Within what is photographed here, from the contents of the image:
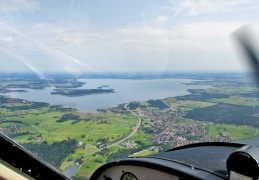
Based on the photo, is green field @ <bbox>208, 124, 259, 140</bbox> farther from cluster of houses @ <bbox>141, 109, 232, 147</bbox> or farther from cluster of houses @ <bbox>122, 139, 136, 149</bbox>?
cluster of houses @ <bbox>122, 139, 136, 149</bbox>

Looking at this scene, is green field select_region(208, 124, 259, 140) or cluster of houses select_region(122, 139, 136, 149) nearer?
green field select_region(208, 124, 259, 140)

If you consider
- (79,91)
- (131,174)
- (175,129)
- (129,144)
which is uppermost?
(79,91)

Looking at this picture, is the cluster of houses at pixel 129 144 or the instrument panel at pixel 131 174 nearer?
the instrument panel at pixel 131 174

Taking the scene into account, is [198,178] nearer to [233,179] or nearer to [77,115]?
[233,179]

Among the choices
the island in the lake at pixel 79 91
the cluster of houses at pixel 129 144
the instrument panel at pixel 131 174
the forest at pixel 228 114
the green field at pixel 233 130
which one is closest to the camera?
the instrument panel at pixel 131 174

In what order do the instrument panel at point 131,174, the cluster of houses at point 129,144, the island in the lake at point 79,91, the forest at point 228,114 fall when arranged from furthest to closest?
the island in the lake at point 79,91, the cluster of houses at point 129,144, the forest at point 228,114, the instrument panel at point 131,174

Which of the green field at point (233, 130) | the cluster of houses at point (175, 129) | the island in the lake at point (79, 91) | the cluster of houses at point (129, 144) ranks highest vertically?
the island in the lake at point (79, 91)

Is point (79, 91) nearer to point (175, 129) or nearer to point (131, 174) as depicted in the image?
point (175, 129)

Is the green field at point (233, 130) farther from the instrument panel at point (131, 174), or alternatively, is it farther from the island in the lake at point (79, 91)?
the island in the lake at point (79, 91)

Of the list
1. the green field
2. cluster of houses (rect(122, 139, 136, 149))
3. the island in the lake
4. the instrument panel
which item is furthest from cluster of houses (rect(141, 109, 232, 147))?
the island in the lake

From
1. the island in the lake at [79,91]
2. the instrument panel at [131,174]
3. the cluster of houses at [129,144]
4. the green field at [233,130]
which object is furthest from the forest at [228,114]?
the island in the lake at [79,91]

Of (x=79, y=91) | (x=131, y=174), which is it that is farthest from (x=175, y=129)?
(x=79, y=91)

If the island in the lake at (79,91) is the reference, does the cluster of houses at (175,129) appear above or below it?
below
